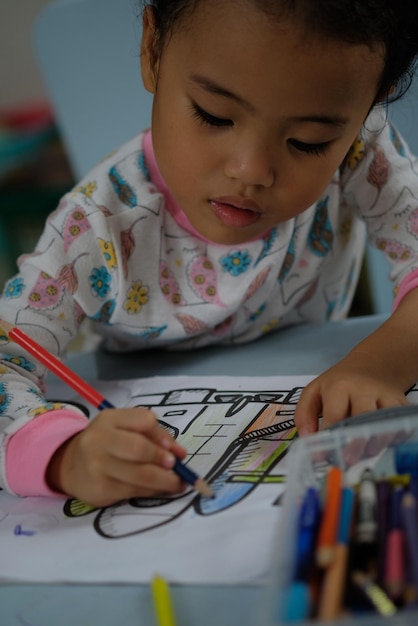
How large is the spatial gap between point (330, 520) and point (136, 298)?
39 centimetres

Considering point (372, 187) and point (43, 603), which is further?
point (372, 187)

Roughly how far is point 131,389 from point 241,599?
0.30m

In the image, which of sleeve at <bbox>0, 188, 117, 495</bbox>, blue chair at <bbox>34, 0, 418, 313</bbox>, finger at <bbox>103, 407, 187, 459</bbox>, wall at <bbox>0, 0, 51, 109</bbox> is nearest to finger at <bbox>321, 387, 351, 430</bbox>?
finger at <bbox>103, 407, 187, 459</bbox>

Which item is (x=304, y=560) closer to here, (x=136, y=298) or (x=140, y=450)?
(x=140, y=450)

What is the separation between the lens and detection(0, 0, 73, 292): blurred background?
1.83 meters

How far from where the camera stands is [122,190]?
2.25ft

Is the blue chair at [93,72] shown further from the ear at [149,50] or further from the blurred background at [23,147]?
the blurred background at [23,147]

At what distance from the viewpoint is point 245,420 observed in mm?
531

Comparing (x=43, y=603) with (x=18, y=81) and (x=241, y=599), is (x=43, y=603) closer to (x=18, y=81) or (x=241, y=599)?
(x=241, y=599)

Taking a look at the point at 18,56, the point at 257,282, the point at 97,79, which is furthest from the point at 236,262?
the point at 18,56

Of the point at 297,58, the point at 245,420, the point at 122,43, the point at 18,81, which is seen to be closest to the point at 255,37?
the point at 297,58

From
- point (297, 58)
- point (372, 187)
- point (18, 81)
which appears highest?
point (18, 81)

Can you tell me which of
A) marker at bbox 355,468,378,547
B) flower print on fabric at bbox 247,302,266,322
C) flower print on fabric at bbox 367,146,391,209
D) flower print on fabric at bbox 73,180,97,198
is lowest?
flower print on fabric at bbox 247,302,266,322

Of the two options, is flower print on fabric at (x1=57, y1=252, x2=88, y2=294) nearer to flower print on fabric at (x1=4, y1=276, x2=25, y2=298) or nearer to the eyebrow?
flower print on fabric at (x1=4, y1=276, x2=25, y2=298)
